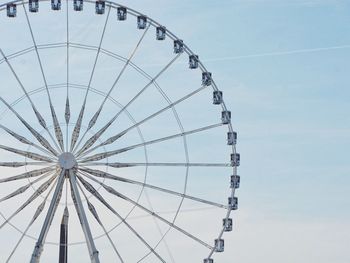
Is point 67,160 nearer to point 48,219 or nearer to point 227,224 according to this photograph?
point 48,219

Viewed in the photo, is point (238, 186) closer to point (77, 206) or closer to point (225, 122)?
point (225, 122)

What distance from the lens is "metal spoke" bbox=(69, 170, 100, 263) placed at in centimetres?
7969

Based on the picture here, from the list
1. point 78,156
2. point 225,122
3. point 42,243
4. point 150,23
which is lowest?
point 42,243

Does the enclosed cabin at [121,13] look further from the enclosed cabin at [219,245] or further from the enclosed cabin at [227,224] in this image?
the enclosed cabin at [219,245]

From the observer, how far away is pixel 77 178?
8100cm

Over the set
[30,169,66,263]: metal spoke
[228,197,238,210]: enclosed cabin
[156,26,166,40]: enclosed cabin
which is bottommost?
[30,169,66,263]: metal spoke

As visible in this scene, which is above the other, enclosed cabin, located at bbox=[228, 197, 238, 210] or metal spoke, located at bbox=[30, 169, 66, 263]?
enclosed cabin, located at bbox=[228, 197, 238, 210]

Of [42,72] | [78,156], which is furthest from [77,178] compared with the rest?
[42,72]

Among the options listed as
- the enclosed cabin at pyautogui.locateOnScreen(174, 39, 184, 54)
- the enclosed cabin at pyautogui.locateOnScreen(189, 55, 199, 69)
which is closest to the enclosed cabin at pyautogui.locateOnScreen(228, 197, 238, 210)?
the enclosed cabin at pyautogui.locateOnScreen(189, 55, 199, 69)

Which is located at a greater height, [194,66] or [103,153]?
[194,66]

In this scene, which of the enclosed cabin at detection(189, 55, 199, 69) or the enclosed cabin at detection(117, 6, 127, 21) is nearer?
the enclosed cabin at detection(117, 6, 127, 21)

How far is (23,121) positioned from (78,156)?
3.95 metres

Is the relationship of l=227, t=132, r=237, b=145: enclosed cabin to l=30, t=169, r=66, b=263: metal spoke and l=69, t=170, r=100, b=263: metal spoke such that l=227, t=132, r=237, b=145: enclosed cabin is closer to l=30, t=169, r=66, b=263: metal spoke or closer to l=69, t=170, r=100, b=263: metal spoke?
l=69, t=170, r=100, b=263: metal spoke

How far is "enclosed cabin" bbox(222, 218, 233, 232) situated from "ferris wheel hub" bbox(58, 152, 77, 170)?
11.5 metres
